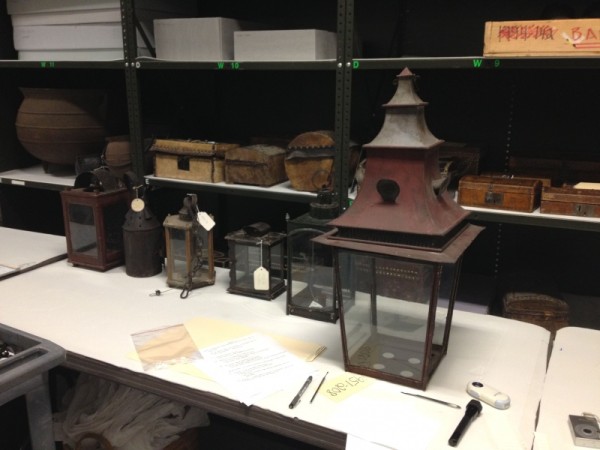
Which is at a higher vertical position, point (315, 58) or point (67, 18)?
point (67, 18)

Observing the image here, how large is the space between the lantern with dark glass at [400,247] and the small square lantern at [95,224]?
1070mm

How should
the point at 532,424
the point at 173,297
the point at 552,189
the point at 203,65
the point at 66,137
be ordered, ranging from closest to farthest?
the point at 532,424 < the point at 552,189 < the point at 173,297 < the point at 203,65 < the point at 66,137

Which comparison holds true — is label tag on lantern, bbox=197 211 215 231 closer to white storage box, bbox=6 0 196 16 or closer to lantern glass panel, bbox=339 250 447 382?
lantern glass panel, bbox=339 250 447 382

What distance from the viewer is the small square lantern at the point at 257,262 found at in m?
1.83

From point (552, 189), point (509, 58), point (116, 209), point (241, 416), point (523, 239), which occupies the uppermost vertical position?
point (509, 58)

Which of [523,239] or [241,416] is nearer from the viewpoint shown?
[241,416]

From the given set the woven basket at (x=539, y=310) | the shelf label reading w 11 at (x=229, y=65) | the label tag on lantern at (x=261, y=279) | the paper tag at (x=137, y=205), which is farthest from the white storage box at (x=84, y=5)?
the woven basket at (x=539, y=310)

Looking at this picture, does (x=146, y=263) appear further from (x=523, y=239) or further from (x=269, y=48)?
(x=523, y=239)

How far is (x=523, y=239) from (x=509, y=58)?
2.93 ft

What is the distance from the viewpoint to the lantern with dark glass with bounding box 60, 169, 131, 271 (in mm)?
2051

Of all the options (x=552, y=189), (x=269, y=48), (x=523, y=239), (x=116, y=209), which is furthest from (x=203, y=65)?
(x=523, y=239)

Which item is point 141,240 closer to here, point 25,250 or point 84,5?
point 25,250

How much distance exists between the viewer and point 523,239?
2.26 m

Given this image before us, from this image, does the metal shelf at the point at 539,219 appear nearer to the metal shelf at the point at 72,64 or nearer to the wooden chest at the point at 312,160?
the wooden chest at the point at 312,160
